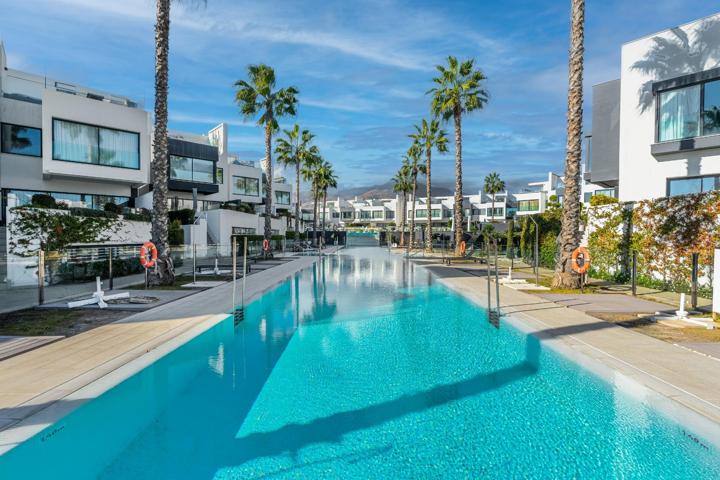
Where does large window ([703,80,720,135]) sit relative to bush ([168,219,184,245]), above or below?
above

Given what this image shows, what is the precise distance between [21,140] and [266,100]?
15559 millimetres

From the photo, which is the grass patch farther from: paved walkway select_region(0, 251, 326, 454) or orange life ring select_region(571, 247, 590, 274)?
orange life ring select_region(571, 247, 590, 274)

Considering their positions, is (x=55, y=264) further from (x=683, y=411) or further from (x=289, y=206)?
(x=289, y=206)

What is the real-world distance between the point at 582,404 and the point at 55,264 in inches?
699

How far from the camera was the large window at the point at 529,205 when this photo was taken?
72.4 metres

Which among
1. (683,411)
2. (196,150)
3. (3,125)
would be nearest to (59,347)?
(683,411)

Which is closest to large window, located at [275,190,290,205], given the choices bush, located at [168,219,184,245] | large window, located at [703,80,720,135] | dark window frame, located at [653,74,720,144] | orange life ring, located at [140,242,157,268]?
bush, located at [168,219,184,245]

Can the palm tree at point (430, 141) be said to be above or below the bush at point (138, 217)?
above

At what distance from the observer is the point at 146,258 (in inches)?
580

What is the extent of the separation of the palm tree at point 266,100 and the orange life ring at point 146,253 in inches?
674

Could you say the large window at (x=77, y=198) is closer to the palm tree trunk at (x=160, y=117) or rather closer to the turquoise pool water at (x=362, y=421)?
the palm tree trunk at (x=160, y=117)

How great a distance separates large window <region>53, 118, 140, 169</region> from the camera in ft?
73.9

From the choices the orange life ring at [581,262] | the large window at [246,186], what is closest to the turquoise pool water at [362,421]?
the orange life ring at [581,262]

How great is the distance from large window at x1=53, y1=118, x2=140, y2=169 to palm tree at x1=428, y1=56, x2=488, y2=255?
2171cm
